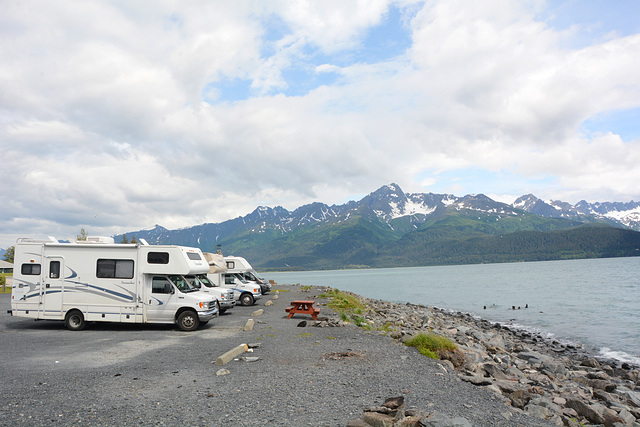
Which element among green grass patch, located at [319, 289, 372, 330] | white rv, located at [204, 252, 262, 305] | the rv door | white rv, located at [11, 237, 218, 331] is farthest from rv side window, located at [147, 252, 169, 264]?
white rv, located at [204, 252, 262, 305]

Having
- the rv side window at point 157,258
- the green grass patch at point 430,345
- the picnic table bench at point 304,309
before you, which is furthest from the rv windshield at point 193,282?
the green grass patch at point 430,345

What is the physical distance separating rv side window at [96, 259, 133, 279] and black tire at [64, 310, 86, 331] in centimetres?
189

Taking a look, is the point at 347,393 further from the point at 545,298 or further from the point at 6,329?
the point at 545,298

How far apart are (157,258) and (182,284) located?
1512 millimetres

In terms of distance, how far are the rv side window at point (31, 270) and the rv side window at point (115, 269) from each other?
8.33ft

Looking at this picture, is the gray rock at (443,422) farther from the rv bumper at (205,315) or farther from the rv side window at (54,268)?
the rv side window at (54,268)

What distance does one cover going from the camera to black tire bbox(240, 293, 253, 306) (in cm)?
2783

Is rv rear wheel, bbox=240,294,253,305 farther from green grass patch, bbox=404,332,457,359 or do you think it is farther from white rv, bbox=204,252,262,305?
green grass patch, bbox=404,332,457,359

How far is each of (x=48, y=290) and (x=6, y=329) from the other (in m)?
2.65

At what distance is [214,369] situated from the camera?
9.98 m

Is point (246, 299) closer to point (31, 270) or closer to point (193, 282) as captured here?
point (193, 282)

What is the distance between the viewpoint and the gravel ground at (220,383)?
6836 millimetres

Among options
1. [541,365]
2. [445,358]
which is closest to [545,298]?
[541,365]

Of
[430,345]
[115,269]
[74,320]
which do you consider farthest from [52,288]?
[430,345]
